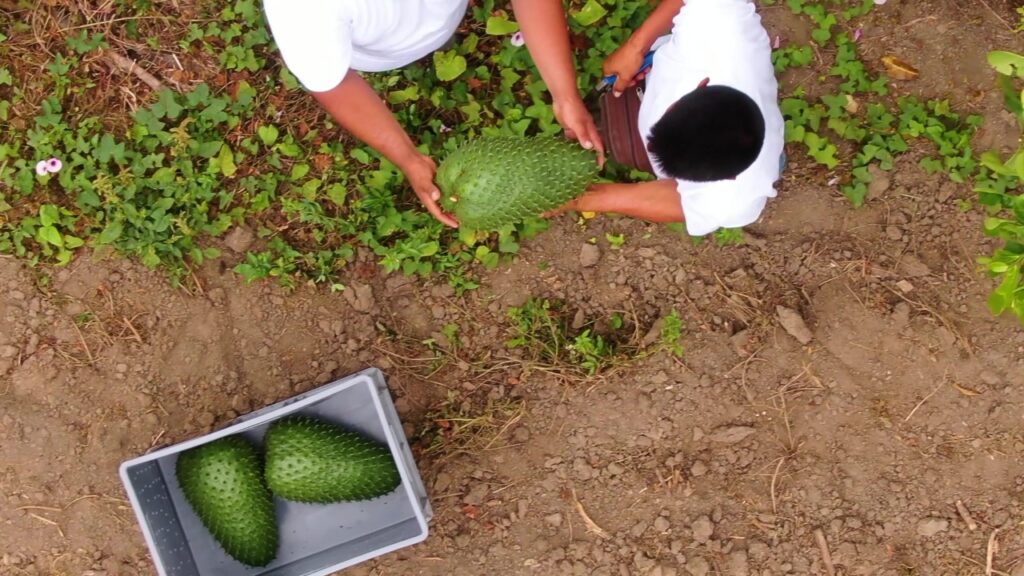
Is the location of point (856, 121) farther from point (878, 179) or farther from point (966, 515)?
point (966, 515)

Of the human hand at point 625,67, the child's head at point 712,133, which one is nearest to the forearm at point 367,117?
the human hand at point 625,67

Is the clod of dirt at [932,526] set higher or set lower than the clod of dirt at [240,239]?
lower

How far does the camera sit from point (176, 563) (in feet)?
10.1

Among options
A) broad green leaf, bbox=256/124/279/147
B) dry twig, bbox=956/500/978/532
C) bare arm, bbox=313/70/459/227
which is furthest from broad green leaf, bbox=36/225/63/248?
dry twig, bbox=956/500/978/532

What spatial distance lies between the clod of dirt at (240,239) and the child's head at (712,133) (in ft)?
6.20

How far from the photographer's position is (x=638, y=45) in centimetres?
300

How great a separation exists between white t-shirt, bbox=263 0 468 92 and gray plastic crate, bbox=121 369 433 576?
1124mm

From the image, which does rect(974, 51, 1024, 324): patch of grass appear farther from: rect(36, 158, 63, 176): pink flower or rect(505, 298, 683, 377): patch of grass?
rect(36, 158, 63, 176): pink flower

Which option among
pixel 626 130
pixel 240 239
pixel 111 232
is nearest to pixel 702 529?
pixel 626 130

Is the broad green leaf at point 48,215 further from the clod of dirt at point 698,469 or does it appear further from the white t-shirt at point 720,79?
the clod of dirt at point 698,469

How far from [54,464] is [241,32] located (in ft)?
6.63

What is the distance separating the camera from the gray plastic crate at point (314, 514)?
301 centimetres

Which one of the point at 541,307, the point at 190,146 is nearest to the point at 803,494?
the point at 541,307

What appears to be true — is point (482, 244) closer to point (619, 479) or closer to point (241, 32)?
point (619, 479)
